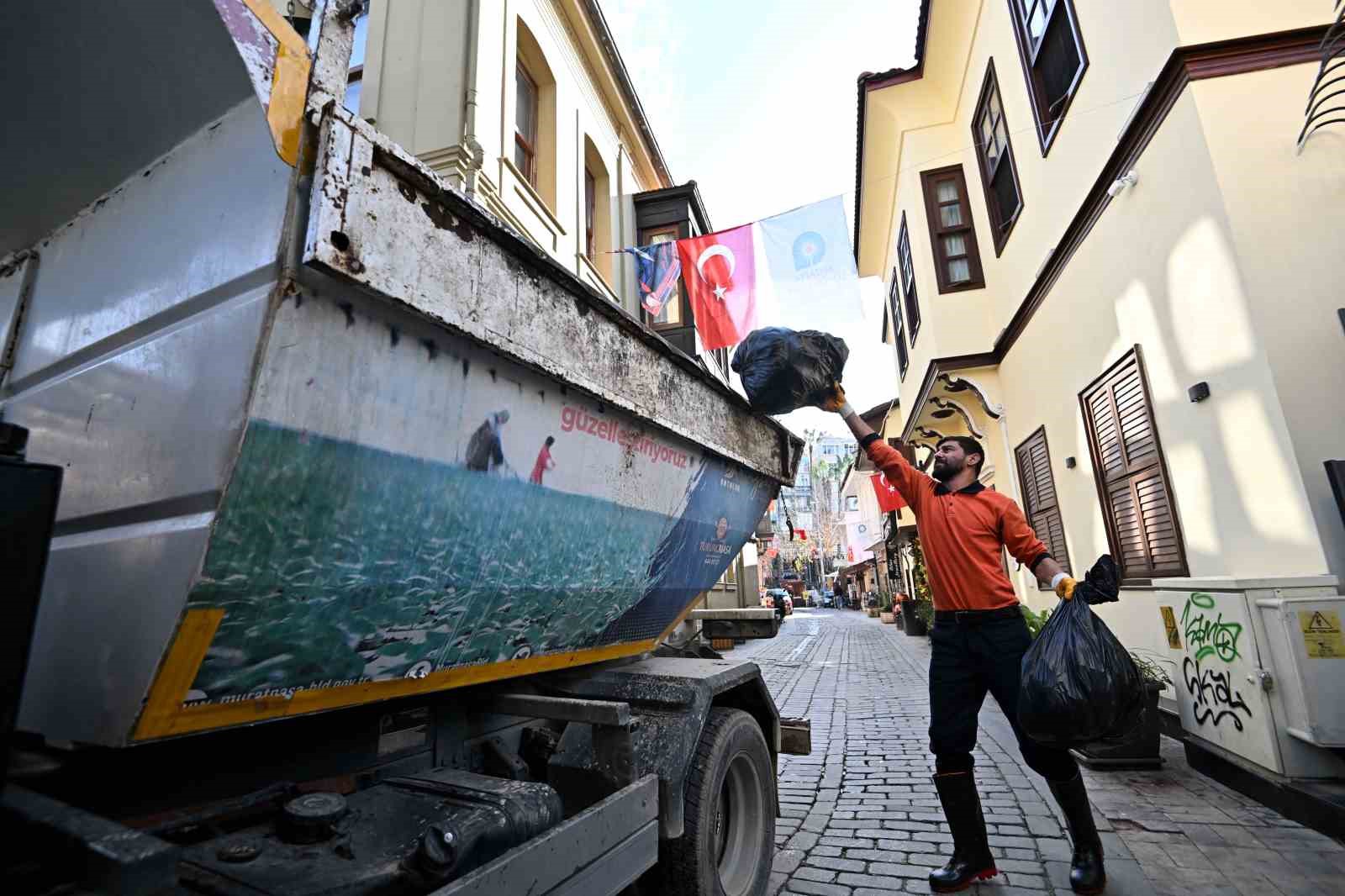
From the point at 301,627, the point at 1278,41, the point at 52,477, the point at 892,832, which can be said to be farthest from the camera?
the point at 1278,41

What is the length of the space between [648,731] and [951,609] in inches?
66.1

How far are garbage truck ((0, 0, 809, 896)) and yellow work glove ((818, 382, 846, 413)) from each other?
1505 millimetres

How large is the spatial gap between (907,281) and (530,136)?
758 cm

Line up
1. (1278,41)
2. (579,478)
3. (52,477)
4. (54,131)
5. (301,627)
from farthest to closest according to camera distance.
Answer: (1278,41) < (579,478) < (54,131) < (301,627) < (52,477)

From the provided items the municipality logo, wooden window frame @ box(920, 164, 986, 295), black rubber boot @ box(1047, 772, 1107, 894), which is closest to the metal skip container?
black rubber boot @ box(1047, 772, 1107, 894)

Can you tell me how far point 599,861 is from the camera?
1892 millimetres

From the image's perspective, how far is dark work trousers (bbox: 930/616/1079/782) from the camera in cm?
305

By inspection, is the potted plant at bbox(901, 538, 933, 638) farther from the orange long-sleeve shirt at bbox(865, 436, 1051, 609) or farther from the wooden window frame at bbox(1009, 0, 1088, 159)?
the orange long-sleeve shirt at bbox(865, 436, 1051, 609)

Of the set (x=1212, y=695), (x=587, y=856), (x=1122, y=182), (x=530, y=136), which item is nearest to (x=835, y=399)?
(x=587, y=856)

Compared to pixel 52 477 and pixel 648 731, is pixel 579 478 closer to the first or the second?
pixel 648 731

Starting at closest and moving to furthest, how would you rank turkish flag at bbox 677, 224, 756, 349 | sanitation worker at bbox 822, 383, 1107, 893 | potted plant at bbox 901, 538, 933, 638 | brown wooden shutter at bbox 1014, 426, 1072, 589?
sanitation worker at bbox 822, 383, 1107, 893, turkish flag at bbox 677, 224, 756, 349, brown wooden shutter at bbox 1014, 426, 1072, 589, potted plant at bbox 901, 538, 933, 638

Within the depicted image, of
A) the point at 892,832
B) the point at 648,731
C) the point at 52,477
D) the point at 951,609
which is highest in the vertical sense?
the point at 52,477

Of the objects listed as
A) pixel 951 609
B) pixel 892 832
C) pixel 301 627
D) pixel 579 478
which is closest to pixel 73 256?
pixel 301 627

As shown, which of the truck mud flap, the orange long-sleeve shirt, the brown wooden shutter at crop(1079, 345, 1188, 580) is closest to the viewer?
the truck mud flap
